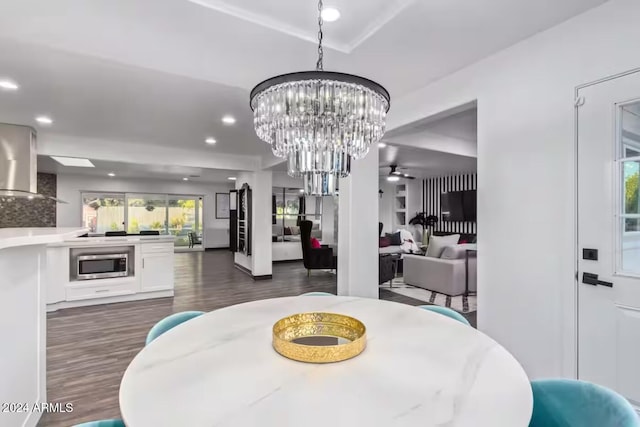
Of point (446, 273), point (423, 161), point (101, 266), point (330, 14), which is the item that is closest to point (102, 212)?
point (101, 266)

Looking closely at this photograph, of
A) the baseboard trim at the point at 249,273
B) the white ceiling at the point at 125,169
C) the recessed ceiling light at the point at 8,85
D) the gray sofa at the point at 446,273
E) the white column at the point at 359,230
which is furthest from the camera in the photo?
the baseboard trim at the point at 249,273

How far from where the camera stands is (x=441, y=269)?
5145mm

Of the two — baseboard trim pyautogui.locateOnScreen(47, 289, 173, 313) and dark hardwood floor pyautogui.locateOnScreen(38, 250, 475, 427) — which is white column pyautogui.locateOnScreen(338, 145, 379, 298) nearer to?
dark hardwood floor pyautogui.locateOnScreen(38, 250, 475, 427)

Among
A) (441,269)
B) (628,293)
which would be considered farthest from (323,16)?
(441,269)

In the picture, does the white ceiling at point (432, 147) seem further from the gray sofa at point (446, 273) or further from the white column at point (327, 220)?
the white column at point (327, 220)

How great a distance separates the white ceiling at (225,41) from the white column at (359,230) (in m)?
0.91

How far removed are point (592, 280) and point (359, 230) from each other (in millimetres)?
2040

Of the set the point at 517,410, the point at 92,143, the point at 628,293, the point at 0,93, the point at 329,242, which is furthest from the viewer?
the point at 329,242

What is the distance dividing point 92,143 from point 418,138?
5.04 meters

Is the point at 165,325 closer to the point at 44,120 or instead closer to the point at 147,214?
the point at 44,120

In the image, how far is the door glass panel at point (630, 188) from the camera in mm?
1719

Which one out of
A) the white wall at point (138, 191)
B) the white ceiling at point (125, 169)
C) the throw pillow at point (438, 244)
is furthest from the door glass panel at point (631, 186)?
the white wall at point (138, 191)

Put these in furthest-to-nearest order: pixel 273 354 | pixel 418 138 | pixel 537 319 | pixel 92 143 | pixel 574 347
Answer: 1. pixel 92 143
2. pixel 418 138
3. pixel 537 319
4. pixel 574 347
5. pixel 273 354

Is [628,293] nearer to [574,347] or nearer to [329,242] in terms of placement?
[574,347]
